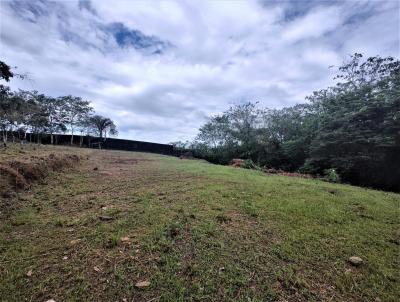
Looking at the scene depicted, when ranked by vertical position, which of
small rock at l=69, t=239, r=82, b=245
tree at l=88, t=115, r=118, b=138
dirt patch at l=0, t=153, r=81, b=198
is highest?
tree at l=88, t=115, r=118, b=138

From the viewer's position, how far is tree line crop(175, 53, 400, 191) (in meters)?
10.9

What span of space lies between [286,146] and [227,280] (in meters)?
15.6

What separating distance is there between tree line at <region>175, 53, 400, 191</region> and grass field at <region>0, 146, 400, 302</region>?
756 centimetres

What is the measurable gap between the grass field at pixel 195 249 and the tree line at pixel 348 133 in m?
7.56

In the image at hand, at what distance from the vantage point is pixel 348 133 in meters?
11.7

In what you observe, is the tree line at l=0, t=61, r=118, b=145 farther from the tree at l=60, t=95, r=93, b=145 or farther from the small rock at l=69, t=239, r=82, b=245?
the small rock at l=69, t=239, r=82, b=245

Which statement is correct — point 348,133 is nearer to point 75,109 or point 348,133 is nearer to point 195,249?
point 195,249

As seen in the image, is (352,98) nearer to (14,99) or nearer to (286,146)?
(286,146)

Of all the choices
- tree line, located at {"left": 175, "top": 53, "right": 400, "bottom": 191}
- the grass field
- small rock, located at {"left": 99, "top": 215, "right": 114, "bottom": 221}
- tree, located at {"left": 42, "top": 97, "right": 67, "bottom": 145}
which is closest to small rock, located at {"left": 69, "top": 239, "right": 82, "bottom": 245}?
the grass field

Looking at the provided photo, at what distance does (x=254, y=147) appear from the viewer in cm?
2092

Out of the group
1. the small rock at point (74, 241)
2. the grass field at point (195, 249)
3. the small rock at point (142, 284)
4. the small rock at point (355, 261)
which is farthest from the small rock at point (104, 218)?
the small rock at point (355, 261)

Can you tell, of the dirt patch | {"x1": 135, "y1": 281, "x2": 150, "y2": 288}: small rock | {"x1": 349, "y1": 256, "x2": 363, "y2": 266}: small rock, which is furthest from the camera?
the dirt patch

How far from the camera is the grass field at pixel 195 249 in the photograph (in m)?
2.38

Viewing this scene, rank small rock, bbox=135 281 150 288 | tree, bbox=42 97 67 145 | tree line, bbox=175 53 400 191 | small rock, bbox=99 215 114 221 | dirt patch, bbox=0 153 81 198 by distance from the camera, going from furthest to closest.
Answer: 1. tree, bbox=42 97 67 145
2. tree line, bbox=175 53 400 191
3. dirt patch, bbox=0 153 81 198
4. small rock, bbox=99 215 114 221
5. small rock, bbox=135 281 150 288
